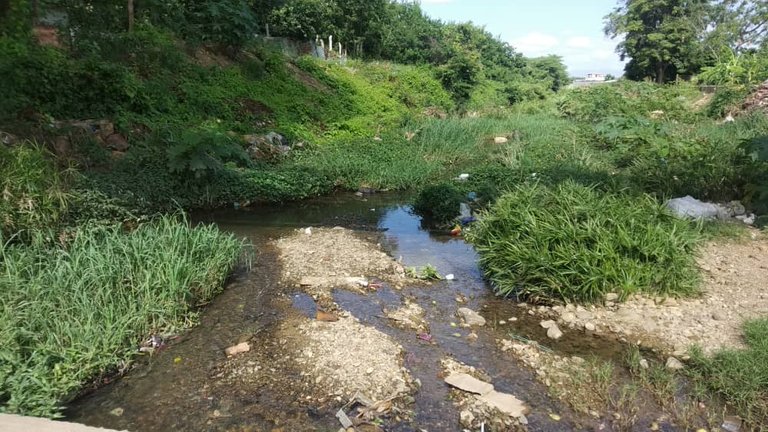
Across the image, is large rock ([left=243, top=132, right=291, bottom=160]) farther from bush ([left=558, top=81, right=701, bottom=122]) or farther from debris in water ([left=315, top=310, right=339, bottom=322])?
bush ([left=558, top=81, right=701, bottom=122])

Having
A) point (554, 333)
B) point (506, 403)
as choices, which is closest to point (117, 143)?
point (554, 333)

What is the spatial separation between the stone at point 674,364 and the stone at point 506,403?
1318 mm

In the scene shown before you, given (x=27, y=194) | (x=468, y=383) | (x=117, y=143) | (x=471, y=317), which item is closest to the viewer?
(x=468, y=383)

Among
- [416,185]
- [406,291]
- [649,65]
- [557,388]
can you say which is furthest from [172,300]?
[649,65]

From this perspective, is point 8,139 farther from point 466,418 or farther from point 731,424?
point 731,424

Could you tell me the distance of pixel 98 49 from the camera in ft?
32.0

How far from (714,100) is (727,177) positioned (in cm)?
1082

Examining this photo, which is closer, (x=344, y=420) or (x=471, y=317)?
(x=344, y=420)

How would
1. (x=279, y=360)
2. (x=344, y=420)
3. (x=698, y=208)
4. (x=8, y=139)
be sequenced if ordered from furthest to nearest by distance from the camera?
1. (x=8, y=139)
2. (x=698, y=208)
3. (x=279, y=360)
4. (x=344, y=420)

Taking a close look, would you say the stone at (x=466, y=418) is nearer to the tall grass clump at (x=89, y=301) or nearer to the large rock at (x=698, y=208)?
the tall grass clump at (x=89, y=301)

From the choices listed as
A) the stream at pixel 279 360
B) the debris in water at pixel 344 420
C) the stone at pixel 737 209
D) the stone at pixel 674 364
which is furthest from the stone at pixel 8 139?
the stone at pixel 737 209

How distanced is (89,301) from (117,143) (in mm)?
5380

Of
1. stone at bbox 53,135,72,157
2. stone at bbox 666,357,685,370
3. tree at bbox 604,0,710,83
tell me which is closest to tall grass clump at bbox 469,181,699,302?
stone at bbox 666,357,685,370

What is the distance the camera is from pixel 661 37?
2803cm
